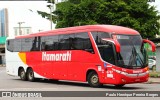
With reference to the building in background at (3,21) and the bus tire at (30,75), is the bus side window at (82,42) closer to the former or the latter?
the bus tire at (30,75)

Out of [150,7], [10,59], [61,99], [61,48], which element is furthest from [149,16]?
[61,99]

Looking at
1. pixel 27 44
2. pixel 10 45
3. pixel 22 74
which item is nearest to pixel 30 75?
pixel 22 74

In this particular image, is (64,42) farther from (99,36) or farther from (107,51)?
(107,51)

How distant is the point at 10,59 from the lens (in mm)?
30672

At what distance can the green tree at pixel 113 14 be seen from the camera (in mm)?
47925

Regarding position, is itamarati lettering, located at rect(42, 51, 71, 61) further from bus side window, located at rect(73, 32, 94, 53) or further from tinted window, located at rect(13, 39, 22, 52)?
tinted window, located at rect(13, 39, 22, 52)

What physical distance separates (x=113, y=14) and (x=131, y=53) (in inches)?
1106

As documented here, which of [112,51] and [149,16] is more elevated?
[149,16]

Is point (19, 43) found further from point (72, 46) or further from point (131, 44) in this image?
point (131, 44)

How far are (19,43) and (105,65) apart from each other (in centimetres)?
1044

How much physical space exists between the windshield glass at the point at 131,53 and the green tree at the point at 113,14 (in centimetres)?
2588

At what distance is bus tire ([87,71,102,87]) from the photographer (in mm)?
21516

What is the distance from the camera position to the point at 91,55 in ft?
71.1

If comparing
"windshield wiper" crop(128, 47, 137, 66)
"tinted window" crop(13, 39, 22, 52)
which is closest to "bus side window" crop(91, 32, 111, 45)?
"windshield wiper" crop(128, 47, 137, 66)
